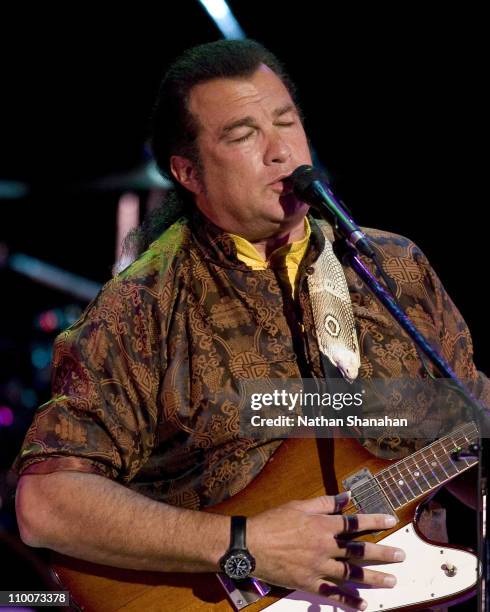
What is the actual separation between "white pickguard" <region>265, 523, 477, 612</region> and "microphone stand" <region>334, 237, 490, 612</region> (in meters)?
0.48

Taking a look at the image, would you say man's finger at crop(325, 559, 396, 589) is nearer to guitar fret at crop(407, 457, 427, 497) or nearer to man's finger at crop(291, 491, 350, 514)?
man's finger at crop(291, 491, 350, 514)

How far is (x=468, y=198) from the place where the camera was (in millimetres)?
4398

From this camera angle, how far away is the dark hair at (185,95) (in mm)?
2695

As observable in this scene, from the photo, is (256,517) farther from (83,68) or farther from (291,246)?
(83,68)

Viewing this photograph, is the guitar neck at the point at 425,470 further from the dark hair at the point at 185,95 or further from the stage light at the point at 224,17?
the stage light at the point at 224,17

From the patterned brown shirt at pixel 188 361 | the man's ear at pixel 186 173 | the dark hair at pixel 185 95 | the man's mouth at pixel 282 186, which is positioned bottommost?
the patterned brown shirt at pixel 188 361

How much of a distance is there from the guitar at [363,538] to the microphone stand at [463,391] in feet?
1.46


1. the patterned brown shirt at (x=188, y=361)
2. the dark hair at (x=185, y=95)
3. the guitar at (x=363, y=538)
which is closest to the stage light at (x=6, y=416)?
the dark hair at (x=185, y=95)

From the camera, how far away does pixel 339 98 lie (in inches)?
190

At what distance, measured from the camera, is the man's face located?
8.19ft

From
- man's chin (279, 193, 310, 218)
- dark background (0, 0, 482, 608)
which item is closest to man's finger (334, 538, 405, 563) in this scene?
man's chin (279, 193, 310, 218)

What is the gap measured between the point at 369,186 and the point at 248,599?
318 cm

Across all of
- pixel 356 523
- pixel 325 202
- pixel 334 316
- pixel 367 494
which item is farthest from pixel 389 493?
pixel 325 202

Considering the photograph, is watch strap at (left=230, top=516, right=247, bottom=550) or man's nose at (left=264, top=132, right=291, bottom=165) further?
man's nose at (left=264, top=132, right=291, bottom=165)
